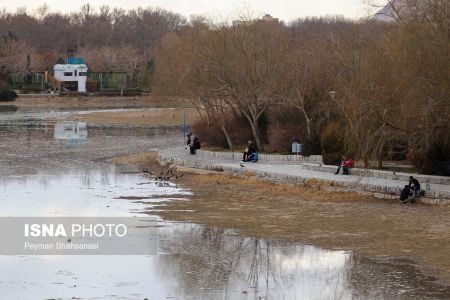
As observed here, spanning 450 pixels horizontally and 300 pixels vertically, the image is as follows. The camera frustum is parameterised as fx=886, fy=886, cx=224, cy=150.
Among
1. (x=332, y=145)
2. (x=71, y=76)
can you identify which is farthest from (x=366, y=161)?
(x=71, y=76)

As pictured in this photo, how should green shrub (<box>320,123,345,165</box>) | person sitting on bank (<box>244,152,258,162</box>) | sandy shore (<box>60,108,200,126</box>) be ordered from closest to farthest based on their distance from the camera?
green shrub (<box>320,123,345,165</box>) < person sitting on bank (<box>244,152,258,162</box>) < sandy shore (<box>60,108,200,126</box>)

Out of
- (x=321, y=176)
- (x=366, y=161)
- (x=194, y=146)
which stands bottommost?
(x=321, y=176)

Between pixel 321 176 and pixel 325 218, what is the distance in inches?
214

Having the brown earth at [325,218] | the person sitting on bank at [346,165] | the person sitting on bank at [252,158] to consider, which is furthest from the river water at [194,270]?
the person sitting on bank at [252,158]

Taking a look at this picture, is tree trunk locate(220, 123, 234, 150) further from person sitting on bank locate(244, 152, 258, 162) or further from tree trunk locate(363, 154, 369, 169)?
tree trunk locate(363, 154, 369, 169)

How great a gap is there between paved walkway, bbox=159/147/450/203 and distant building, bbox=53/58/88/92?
255 feet

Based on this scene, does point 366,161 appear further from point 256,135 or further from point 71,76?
point 71,76

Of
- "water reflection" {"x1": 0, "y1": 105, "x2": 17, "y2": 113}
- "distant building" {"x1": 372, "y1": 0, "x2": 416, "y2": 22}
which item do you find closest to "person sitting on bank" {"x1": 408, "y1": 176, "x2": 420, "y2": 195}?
"distant building" {"x1": 372, "y1": 0, "x2": 416, "y2": 22}

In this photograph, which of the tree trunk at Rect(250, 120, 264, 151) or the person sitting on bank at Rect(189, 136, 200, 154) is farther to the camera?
the person sitting on bank at Rect(189, 136, 200, 154)

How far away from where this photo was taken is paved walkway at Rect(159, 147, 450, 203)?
81.8 feet

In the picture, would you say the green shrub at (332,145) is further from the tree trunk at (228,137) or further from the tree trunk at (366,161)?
the tree trunk at (228,137)

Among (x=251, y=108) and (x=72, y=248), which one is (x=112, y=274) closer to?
(x=72, y=248)

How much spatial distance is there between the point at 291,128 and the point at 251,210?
461 inches

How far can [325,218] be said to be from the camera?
22.6 meters
